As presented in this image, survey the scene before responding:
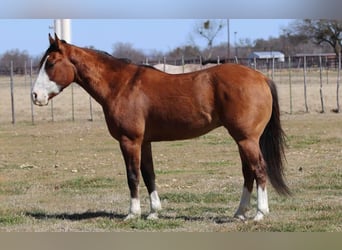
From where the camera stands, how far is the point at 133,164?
6406 millimetres

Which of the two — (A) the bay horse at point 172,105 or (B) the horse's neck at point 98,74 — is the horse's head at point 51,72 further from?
(B) the horse's neck at point 98,74

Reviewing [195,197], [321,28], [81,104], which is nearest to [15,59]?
[81,104]

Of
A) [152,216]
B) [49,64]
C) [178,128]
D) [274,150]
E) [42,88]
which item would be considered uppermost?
[49,64]

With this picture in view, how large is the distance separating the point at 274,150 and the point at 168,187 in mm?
2687

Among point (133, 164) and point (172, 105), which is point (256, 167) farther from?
point (133, 164)

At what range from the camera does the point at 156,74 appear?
6547 mm

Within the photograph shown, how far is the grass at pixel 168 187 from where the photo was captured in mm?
6129

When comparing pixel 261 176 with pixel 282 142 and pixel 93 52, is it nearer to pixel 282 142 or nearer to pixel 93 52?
pixel 282 142

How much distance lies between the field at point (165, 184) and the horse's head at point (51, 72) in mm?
1351

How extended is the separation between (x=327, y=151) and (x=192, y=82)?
6814 millimetres

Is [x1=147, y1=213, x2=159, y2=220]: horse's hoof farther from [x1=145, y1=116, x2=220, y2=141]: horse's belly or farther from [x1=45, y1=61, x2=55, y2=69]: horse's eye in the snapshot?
[x1=45, y1=61, x2=55, y2=69]: horse's eye

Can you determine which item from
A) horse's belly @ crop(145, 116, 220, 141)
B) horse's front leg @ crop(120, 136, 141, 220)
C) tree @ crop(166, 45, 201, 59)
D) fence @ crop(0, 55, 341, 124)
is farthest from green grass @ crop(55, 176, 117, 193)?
tree @ crop(166, 45, 201, 59)

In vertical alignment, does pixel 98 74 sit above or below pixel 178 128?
above

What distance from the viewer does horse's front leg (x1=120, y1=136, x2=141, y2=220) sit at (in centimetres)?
634
